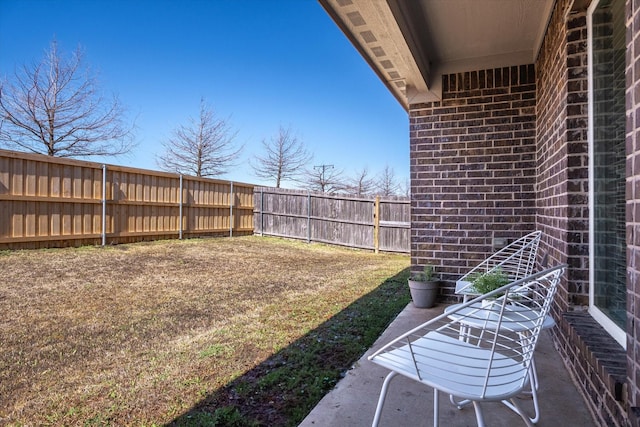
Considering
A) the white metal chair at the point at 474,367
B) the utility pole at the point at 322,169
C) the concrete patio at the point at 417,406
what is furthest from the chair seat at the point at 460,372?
the utility pole at the point at 322,169

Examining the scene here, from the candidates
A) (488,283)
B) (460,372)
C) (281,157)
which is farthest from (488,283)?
(281,157)

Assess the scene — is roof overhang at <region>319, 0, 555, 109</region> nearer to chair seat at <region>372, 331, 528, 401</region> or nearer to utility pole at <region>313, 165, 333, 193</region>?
chair seat at <region>372, 331, 528, 401</region>

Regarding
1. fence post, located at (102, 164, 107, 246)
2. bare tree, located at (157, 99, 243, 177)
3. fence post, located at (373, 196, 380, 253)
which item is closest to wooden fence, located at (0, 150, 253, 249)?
fence post, located at (102, 164, 107, 246)

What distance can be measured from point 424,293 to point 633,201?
288cm

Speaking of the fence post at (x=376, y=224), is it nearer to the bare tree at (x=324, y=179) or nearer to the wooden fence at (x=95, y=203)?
the wooden fence at (x=95, y=203)

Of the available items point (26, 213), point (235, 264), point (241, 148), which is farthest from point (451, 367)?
point (241, 148)

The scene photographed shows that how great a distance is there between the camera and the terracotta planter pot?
3.92m

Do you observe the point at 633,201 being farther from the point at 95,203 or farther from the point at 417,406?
the point at 95,203

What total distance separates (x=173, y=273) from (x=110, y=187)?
274 cm

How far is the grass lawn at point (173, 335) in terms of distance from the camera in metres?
2.11

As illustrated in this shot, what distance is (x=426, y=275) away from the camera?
403 cm

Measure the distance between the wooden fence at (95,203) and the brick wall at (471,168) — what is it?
6040 mm

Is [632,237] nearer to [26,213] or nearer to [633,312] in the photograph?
[633,312]

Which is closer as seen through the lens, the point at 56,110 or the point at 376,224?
the point at 376,224
